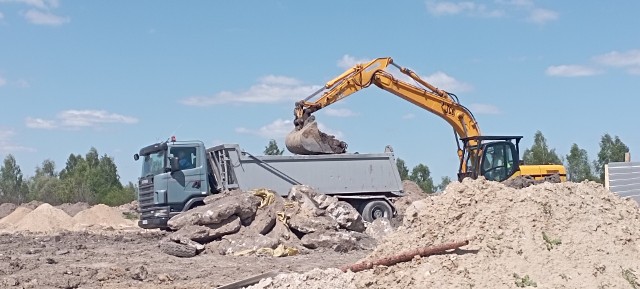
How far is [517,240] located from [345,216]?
9.48 m

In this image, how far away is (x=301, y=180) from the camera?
2127cm

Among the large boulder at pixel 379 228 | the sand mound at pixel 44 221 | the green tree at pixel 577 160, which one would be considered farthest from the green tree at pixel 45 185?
the large boulder at pixel 379 228

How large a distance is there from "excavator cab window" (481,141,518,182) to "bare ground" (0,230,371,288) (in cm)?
498

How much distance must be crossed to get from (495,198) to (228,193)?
1030 centimetres

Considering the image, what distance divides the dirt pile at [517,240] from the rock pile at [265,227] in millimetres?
6906

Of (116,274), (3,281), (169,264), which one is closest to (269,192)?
(169,264)

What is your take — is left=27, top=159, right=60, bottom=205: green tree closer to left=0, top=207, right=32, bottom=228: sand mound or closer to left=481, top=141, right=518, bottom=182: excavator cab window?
left=0, top=207, right=32, bottom=228: sand mound

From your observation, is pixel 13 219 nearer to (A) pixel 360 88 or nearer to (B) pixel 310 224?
(A) pixel 360 88

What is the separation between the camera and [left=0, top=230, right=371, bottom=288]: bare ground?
12742 mm

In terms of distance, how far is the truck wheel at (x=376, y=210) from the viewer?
70.9 feet

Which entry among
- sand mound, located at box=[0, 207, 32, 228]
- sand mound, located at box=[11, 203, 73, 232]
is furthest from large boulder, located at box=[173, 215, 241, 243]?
sand mound, located at box=[0, 207, 32, 228]

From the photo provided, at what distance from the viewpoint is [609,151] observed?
4553 centimetres

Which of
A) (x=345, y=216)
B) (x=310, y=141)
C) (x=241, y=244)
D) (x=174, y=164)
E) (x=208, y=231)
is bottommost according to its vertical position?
(x=241, y=244)

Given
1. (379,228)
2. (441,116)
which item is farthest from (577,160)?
(379,228)
